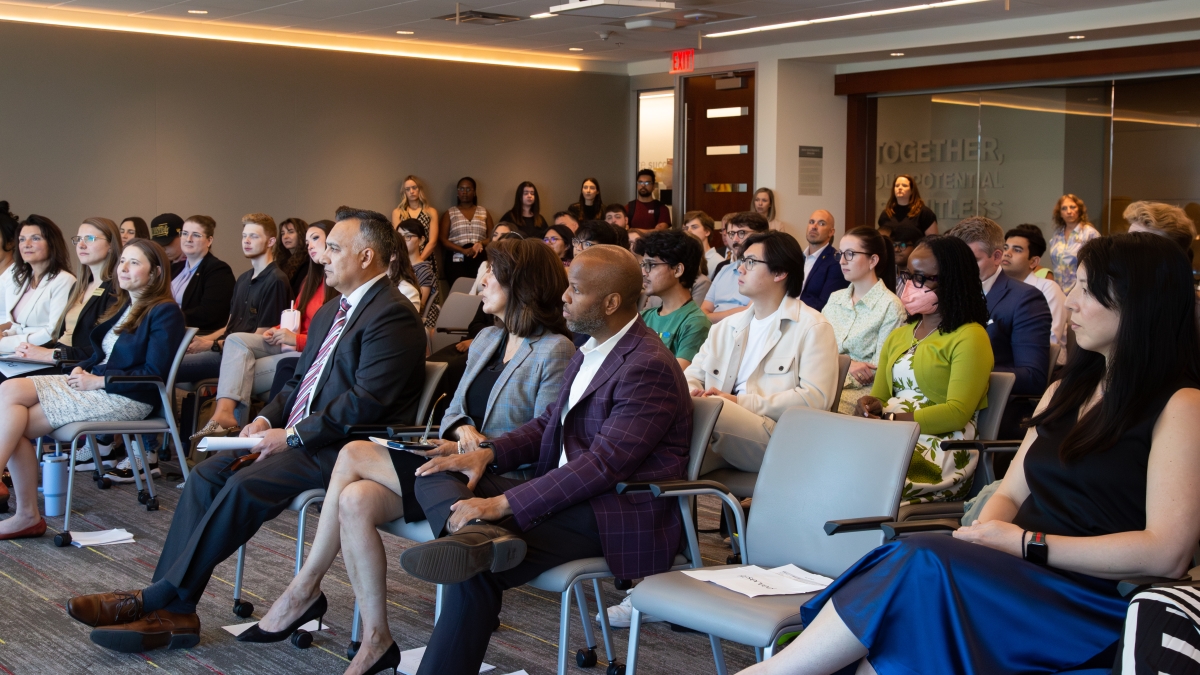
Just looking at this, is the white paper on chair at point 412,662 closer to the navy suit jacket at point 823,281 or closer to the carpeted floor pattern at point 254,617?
the carpeted floor pattern at point 254,617

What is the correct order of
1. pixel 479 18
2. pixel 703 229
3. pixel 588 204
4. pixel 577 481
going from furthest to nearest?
1. pixel 588 204
2. pixel 479 18
3. pixel 703 229
4. pixel 577 481

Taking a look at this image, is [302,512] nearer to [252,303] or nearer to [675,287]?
[675,287]

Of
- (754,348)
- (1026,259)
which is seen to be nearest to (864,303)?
(754,348)

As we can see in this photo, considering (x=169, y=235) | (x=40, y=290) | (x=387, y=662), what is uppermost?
(x=169, y=235)

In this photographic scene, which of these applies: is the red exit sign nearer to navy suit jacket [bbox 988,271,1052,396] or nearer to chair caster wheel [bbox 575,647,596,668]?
navy suit jacket [bbox 988,271,1052,396]

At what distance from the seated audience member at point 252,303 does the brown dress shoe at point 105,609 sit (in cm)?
277

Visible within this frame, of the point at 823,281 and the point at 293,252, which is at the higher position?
the point at 293,252

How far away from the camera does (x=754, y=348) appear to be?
4031mm

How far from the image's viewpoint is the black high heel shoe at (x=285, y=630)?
11.5 feet

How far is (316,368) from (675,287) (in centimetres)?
158

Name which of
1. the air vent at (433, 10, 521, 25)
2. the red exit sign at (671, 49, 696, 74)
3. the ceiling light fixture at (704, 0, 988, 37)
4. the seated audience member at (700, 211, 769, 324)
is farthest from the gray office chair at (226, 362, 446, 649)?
the red exit sign at (671, 49, 696, 74)

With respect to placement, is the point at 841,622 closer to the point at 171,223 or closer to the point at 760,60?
the point at 171,223

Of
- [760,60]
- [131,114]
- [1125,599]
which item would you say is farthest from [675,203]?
[1125,599]

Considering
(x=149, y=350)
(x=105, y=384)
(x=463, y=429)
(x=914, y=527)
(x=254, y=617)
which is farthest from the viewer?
(x=149, y=350)
